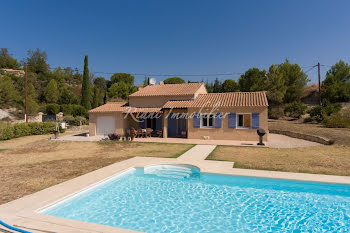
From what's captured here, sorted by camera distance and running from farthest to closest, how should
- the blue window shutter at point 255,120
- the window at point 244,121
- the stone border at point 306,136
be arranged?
1. the window at point 244,121
2. the blue window shutter at point 255,120
3. the stone border at point 306,136

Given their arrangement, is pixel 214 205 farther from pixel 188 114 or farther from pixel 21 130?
pixel 21 130

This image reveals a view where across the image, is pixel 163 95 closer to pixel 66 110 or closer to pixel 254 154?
pixel 254 154

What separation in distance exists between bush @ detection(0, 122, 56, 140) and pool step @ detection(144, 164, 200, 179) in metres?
19.7

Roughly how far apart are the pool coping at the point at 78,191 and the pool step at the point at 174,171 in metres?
0.34

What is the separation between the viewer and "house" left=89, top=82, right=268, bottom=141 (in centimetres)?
2108

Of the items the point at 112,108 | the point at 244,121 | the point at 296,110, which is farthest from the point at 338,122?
the point at 112,108

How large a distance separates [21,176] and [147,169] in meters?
5.57

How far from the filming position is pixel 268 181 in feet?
29.0

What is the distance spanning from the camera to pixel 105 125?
25156 mm

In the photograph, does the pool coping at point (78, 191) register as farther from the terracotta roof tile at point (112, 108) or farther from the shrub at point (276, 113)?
the shrub at point (276, 113)

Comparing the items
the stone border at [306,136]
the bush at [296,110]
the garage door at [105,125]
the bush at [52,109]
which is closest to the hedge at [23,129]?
the garage door at [105,125]

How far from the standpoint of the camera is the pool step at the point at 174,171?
405 inches

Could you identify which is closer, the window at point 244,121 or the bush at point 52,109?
the window at point 244,121

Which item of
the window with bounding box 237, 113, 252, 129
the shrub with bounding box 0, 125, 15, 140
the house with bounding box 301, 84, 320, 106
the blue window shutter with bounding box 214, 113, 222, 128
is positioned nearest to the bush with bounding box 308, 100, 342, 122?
the window with bounding box 237, 113, 252, 129
